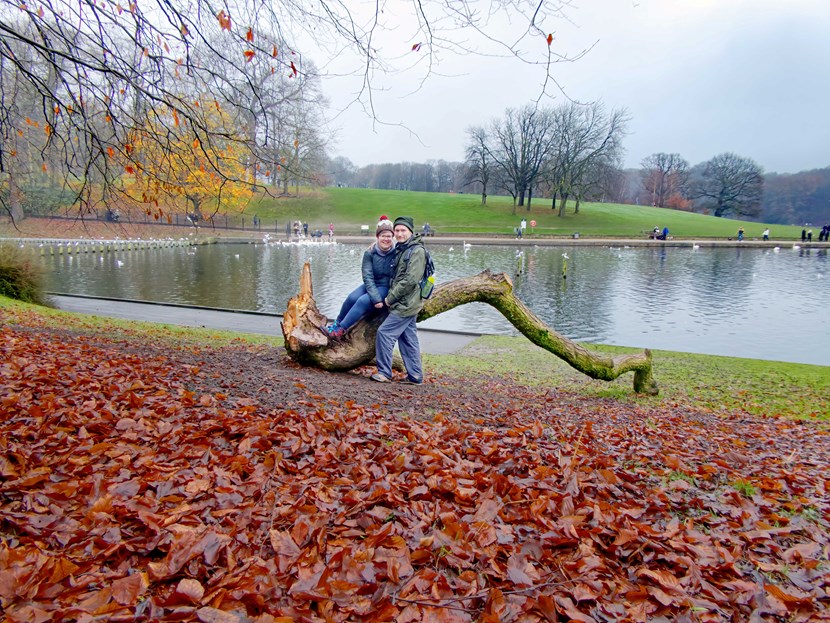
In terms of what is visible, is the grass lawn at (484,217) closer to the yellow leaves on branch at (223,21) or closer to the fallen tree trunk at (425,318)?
the fallen tree trunk at (425,318)

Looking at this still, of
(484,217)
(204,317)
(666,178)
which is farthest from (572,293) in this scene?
(666,178)

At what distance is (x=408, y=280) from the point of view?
6.16 m

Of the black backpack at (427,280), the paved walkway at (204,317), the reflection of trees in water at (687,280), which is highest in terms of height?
the black backpack at (427,280)

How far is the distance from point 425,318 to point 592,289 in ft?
57.0

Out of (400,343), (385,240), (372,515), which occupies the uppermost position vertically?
(385,240)

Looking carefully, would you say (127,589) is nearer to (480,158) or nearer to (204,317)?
(204,317)

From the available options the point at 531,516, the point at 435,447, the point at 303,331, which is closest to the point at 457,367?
the point at 303,331

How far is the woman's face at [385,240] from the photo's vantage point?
626cm

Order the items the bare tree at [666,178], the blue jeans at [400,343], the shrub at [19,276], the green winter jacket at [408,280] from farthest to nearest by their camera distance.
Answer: the bare tree at [666,178]
the shrub at [19,276]
the blue jeans at [400,343]
the green winter jacket at [408,280]

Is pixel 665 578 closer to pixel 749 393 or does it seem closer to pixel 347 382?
pixel 347 382

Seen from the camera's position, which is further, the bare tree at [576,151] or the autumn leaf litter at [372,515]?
the bare tree at [576,151]

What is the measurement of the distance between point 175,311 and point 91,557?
545 inches

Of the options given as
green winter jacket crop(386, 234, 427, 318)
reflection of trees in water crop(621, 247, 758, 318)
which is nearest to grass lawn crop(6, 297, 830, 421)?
green winter jacket crop(386, 234, 427, 318)

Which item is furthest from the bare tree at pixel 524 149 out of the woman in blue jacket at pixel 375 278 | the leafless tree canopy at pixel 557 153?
the woman in blue jacket at pixel 375 278
